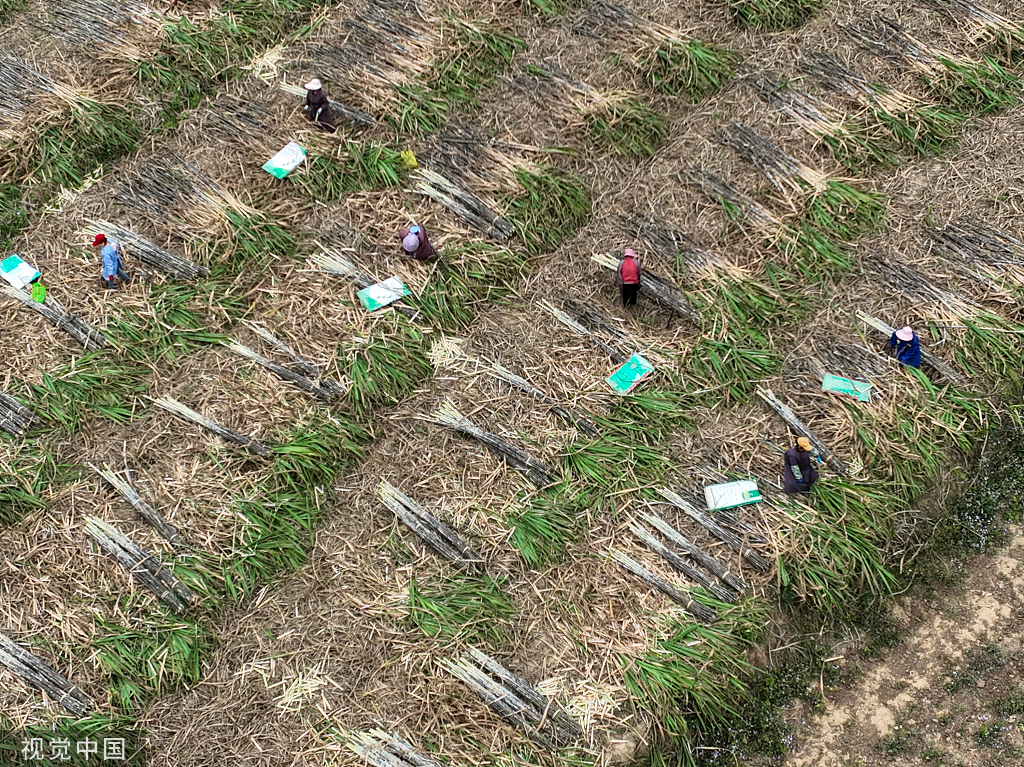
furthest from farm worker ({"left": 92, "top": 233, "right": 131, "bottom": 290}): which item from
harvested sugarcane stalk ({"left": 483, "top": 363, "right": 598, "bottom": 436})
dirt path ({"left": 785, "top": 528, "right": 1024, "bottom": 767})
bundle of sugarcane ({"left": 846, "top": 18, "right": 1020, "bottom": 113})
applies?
bundle of sugarcane ({"left": 846, "top": 18, "right": 1020, "bottom": 113})

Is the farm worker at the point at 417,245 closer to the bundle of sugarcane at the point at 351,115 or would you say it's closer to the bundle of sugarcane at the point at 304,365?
the bundle of sugarcane at the point at 304,365

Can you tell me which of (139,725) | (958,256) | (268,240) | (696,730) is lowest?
(139,725)

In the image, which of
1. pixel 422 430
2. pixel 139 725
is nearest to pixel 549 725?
pixel 422 430

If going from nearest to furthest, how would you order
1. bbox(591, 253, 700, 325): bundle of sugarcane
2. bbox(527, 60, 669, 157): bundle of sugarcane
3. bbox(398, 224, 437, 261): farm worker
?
bbox(591, 253, 700, 325): bundle of sugarcane, bbox(398, 224, 437, 261): farm worker, bbox(527, 60, 669, 157): bundle of sugarcane

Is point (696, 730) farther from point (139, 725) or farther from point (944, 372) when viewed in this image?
point (139, 725)

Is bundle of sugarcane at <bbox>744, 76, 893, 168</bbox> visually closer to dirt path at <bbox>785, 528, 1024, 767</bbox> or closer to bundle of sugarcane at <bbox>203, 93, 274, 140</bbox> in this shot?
dirt path at <bbox>785, 528, 1024, 767</bbox>

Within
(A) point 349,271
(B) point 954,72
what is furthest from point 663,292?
(B) point 954,72

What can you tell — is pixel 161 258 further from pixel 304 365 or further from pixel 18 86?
pixel 18 86
